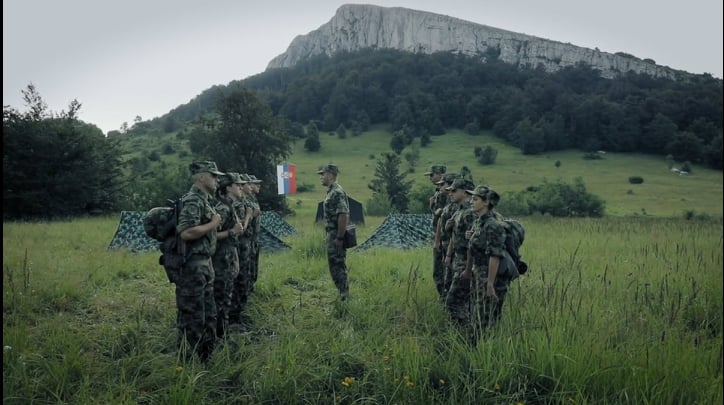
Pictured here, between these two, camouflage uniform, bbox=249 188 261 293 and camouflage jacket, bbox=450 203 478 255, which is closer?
camouflage jacket, bbox=450 203 478 255

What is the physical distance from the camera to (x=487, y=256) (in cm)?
435

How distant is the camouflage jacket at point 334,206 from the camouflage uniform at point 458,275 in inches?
62.6

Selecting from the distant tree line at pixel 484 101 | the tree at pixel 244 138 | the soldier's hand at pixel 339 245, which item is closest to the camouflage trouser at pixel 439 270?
the soldier's hand at pixel 339 245

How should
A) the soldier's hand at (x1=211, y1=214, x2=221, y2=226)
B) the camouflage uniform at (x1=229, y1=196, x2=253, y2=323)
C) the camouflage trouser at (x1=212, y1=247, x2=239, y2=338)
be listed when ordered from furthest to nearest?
the camouflage uniform at (x1=229, y1=196, x2=253, y2=323) → the camouflage trouser at (x1=212, y1=247, x2=239, y2=338) → the soldier's hand at (x1=211, y1=214, x2=221, y2=226)

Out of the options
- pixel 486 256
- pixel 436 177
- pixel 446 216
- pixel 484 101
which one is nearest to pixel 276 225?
pixel 436 177

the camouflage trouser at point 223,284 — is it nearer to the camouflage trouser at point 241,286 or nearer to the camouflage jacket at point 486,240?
the camouflage trouser at point 241,286

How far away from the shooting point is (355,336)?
4.14 meters

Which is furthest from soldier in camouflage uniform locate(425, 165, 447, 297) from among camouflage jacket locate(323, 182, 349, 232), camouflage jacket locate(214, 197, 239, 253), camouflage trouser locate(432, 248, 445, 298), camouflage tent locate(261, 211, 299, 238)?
camouflage tent locate(261, 211, 299, 238)

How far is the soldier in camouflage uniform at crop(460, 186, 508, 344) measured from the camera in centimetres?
407

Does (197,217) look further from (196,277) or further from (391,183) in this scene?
(391,183)

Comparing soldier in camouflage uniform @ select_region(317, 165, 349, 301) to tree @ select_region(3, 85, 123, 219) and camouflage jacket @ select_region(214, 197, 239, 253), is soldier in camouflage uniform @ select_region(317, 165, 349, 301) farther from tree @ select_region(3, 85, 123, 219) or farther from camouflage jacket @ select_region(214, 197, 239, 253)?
tree @ select_region(3, 85, 123, 219)

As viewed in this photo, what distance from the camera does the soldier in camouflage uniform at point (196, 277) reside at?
3.88 metres

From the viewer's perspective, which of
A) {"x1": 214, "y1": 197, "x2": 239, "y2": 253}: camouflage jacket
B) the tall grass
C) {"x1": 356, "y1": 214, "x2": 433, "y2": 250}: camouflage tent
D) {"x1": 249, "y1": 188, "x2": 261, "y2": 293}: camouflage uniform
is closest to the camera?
the tall grass

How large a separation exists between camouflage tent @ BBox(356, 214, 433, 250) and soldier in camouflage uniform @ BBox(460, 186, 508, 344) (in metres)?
6.95
